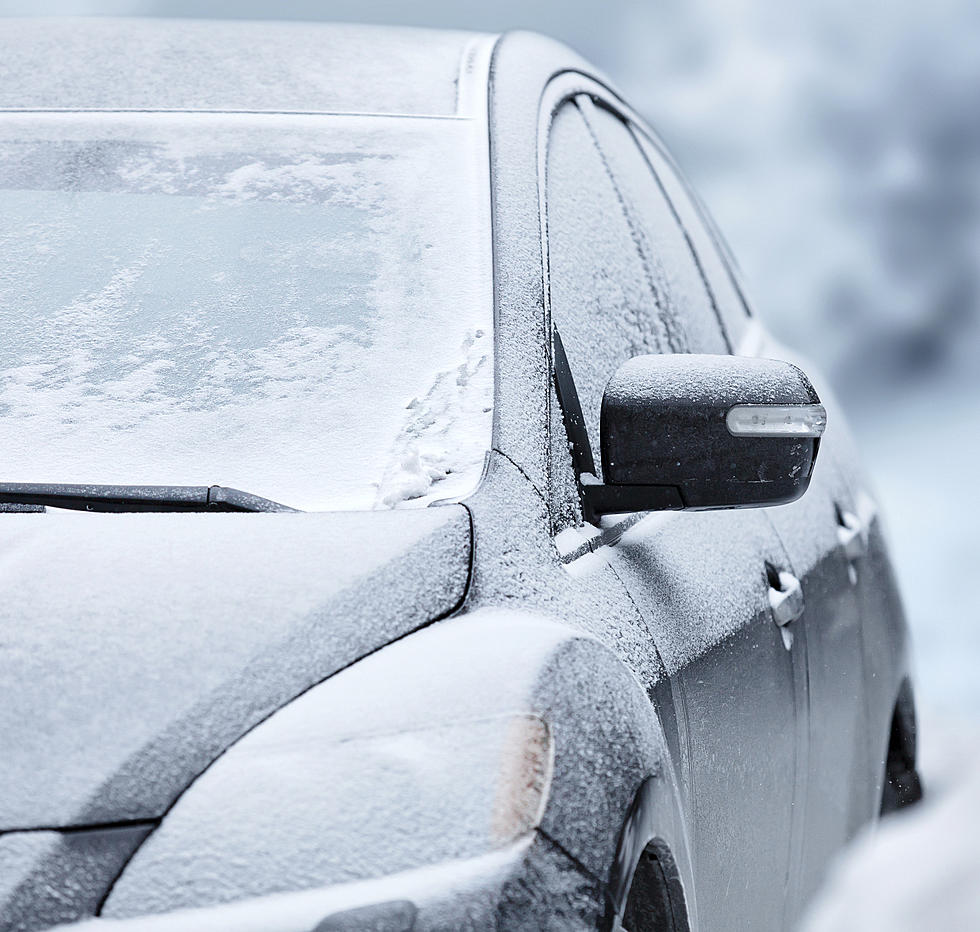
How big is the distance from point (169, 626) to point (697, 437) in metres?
0.72

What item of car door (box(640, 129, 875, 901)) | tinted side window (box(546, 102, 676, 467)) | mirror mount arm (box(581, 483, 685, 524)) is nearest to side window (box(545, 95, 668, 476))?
tinted side window (box(546, 102, 676, 467))

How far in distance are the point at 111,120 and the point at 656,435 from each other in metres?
0.99

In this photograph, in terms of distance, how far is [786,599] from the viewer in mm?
2271

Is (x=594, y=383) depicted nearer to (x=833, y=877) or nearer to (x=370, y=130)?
(x=370, y=130)

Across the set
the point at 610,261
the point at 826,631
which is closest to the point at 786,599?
the point at 826,631

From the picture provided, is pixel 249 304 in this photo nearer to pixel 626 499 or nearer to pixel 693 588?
pixel 626 499

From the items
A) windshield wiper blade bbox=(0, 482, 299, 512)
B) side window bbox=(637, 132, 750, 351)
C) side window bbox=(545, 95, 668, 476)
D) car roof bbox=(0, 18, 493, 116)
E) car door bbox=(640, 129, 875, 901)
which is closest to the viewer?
windshield wiper blade bbox=(0, 482, 299, 512)

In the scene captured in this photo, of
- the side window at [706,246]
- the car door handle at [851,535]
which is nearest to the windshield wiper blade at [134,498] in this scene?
the car door handle at [851,535]

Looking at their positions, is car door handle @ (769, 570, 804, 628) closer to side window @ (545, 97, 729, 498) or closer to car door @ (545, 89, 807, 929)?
car door @ (545, 89, 807, 929)

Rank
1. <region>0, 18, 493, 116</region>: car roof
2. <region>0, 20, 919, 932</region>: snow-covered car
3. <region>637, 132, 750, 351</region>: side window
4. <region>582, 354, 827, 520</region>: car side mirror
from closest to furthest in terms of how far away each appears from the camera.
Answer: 1. <region>0, 20, 919, 932</region>: snow-covered car
2. <region>582, 354, 827, 520</region>: car side mirror
3. <region>0, 18, 493, 116</region>: car roof
4. <region>637, 132, 750, 351</region>: side window

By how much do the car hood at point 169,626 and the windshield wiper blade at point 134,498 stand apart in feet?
0.19

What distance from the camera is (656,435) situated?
1.71 m

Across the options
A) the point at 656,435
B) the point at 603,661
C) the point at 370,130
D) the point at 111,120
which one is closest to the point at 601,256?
the point at 370,130

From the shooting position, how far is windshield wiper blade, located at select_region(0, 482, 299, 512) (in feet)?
4.98
